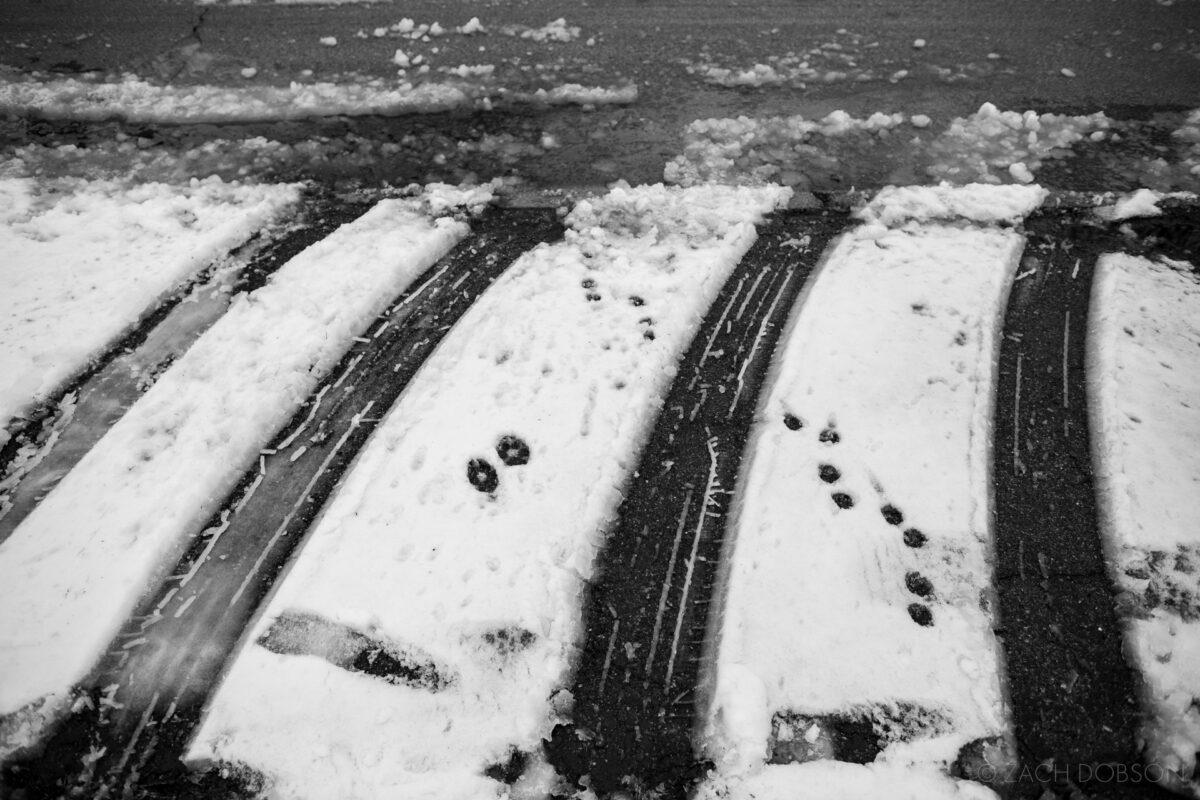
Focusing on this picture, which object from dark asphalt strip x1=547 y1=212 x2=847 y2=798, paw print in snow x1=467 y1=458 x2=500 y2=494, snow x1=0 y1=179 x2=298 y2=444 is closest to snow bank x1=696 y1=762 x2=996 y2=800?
dark asphalt strip x1=547 y1=212 x2=847 y2=798

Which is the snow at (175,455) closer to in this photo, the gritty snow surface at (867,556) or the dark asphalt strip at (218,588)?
the dark asphalt strip at (218,588)

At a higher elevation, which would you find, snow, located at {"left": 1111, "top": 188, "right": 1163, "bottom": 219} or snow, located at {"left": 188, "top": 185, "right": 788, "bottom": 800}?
snow, located at {"left": 1111, "top": 188, "right": 1163, "bottom": 219}

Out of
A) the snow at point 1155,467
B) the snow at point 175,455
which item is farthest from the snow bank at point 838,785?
the snow at point 175,455

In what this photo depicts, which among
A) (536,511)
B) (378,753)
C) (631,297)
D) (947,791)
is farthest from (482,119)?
(947,791)

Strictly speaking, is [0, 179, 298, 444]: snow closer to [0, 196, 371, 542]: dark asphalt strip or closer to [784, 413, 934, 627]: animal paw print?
[0, 196, 371, 542]: dark asphalt strip

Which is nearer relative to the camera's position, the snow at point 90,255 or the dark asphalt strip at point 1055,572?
the dark asphalt strip at point 1055,572
